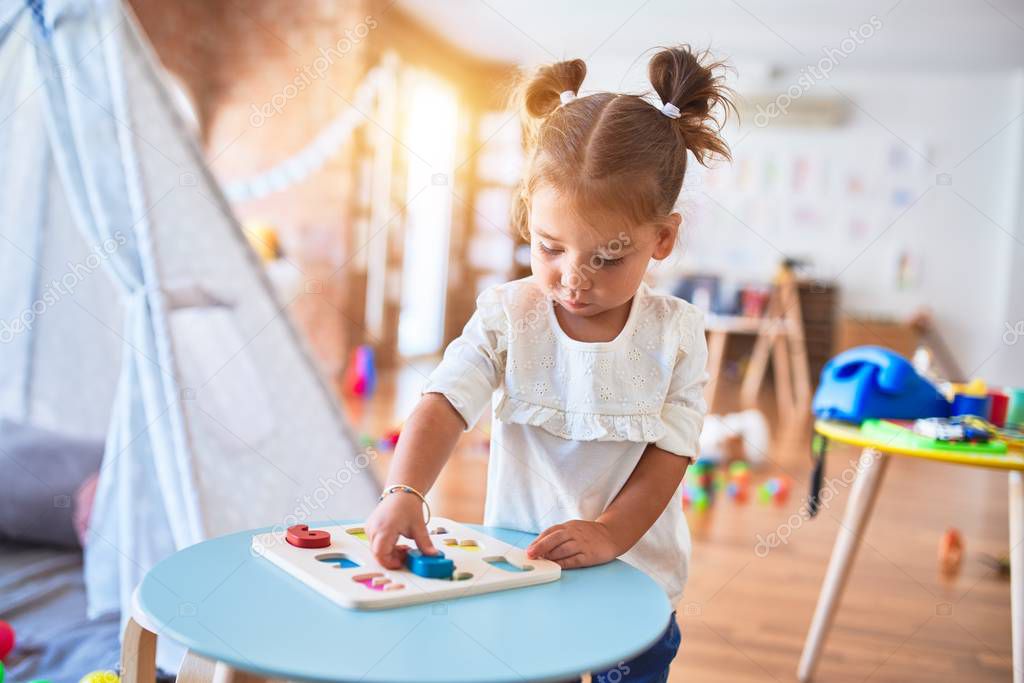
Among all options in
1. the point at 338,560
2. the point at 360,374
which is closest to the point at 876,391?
the point at 338,560

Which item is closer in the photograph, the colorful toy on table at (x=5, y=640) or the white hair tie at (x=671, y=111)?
the white hair tie at (x=671, y=111)

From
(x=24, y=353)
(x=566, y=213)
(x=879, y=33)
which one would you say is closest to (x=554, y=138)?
(x=566, y=213)

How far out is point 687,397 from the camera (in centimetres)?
94

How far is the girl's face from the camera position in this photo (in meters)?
0.83

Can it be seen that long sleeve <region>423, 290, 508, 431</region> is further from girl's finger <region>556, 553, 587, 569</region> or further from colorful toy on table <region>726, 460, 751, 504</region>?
colorful toy on table <region>726, 460, 751, 504</region>

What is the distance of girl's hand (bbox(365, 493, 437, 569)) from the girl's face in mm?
247

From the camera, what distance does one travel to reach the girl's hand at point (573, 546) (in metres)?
0.78

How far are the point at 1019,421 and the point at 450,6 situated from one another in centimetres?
479

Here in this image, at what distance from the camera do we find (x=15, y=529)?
1.96 meters

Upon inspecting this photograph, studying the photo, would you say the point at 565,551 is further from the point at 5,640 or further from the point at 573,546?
the point at 5,640

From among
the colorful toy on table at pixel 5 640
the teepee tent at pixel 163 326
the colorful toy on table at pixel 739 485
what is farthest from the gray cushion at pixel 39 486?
the colorful toy on table at pixel 739 485

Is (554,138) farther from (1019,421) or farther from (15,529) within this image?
(15,529)

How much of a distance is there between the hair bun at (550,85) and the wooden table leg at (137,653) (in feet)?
2.08

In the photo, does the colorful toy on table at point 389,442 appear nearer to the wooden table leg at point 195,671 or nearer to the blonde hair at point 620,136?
the blonde hair at point 620,136
